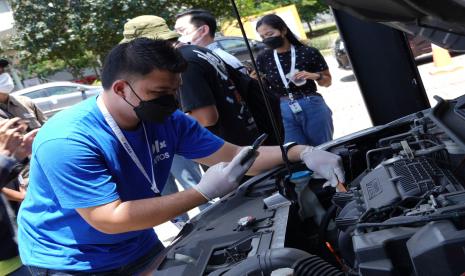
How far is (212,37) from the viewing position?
11.0 feet

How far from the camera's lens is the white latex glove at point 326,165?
205 centimetres

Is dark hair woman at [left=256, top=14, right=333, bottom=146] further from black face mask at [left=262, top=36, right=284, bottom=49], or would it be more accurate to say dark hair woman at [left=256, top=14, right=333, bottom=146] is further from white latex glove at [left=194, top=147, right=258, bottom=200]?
white latex glove at [left=194, top=147, right=258, bottom=200]

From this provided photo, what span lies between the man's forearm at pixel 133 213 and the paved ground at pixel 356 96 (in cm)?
280

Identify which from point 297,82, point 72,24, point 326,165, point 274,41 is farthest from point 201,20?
point 72,24

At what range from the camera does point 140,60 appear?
1.82 metres

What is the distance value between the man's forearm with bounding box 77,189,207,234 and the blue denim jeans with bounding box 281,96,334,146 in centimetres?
192

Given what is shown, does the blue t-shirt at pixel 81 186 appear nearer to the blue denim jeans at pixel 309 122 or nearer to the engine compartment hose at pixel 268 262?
the engine compartment hose at pixel 268 262

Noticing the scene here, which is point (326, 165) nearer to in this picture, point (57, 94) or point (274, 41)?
point (274, 41)

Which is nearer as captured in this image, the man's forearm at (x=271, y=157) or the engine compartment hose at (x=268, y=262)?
the engine compartment hose at (x=268, y=262)

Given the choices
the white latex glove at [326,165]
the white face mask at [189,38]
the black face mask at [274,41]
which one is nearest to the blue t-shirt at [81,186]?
the white latex glove at [326,165]

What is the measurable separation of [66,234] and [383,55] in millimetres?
2292

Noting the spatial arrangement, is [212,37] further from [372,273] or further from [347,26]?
[372,273]

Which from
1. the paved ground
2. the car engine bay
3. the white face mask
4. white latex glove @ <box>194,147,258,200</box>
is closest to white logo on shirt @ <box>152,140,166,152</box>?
white latex glove @ <box>194,147,258,200</box>

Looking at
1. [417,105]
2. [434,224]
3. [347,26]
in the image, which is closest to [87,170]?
[434,224]
